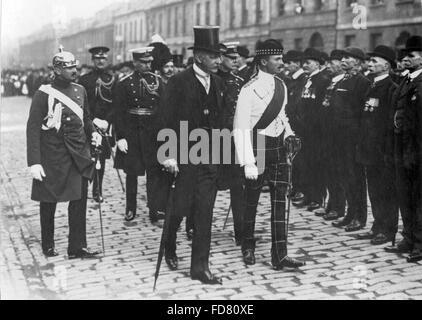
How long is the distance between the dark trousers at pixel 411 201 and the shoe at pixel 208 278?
2413 mm

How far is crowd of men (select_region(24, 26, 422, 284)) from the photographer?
6.13m

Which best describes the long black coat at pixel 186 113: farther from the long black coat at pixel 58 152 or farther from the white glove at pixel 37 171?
the white glove at pixel 37 171

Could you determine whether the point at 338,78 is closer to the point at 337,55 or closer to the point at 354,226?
the point at 337,55

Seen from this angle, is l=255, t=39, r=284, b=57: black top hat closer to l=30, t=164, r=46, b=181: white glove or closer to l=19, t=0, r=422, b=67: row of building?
l=30, t=164, r=46, b=181: white glove

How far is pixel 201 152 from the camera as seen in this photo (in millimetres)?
6066

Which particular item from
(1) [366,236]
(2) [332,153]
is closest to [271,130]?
(1) [366,236]

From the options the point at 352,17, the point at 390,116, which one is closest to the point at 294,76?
the point at 390,116

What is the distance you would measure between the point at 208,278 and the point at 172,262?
660mm

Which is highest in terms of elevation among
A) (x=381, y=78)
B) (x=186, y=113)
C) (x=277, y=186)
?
(x=381, y=78)

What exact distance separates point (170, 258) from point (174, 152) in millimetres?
1218

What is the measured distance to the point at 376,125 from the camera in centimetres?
770

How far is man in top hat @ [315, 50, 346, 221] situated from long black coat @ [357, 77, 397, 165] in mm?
1012

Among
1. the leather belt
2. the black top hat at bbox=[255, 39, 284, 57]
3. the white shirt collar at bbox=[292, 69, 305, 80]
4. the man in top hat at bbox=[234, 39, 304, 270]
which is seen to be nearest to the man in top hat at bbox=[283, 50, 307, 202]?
the white shirt collar at bbox=[292, 69, 305, 80]

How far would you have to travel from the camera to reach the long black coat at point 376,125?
24.9 feet
